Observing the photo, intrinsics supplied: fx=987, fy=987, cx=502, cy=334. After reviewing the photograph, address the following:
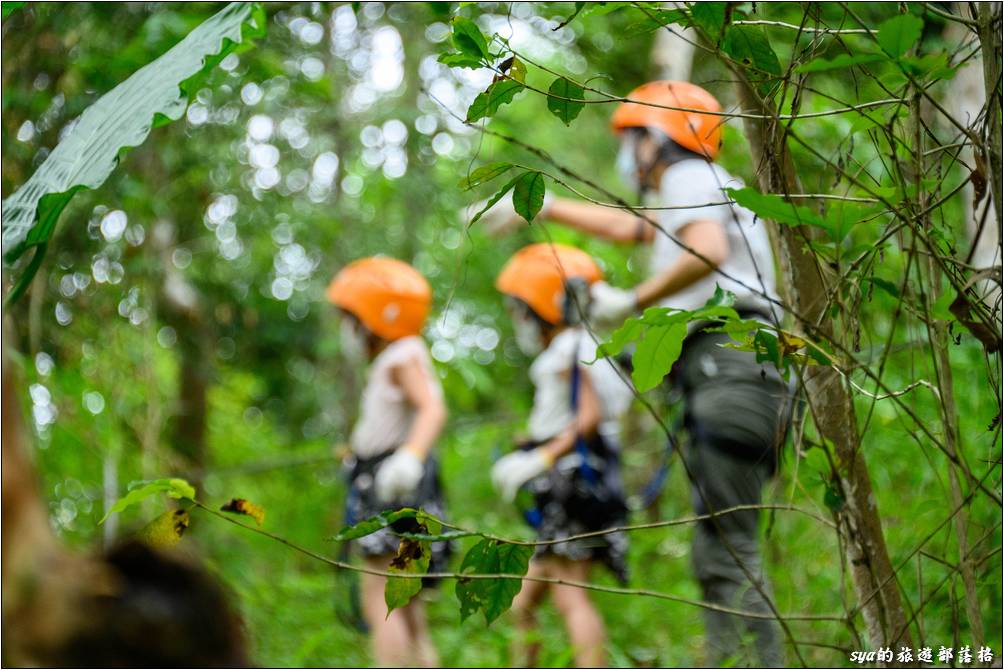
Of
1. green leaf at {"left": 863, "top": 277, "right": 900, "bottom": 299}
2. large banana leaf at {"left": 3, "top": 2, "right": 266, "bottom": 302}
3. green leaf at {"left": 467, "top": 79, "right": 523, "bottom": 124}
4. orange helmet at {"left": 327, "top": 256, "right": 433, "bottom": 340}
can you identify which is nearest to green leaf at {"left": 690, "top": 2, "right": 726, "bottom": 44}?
green leaf at {"left": 467, "top": 79, "right": 523, "bottom": 124}

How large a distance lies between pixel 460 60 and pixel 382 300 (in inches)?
103

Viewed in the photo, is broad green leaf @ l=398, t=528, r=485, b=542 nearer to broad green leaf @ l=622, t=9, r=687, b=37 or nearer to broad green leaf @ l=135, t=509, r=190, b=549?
broad green leaf @ l=135, t=509, r=190, b=549

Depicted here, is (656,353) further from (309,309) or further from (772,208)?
(309,309)

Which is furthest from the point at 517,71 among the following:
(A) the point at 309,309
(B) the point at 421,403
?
(A) the point at 309,309

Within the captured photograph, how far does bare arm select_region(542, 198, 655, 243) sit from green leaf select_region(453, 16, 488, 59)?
1.85 meters

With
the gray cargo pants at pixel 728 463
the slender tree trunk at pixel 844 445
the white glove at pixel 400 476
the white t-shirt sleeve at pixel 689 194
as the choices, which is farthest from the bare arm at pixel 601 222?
the slender tree trunk at pixel 844 445

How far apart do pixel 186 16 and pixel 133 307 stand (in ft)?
5.46

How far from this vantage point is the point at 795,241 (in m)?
1.48

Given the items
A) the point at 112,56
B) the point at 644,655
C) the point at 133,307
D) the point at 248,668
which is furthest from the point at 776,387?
the point at 133,307

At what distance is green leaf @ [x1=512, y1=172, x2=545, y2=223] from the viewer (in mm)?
1416

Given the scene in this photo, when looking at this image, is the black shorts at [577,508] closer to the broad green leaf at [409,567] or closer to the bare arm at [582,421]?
the bare arm at [582,421]

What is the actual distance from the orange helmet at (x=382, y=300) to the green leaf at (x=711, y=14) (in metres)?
2.71

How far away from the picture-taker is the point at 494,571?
4.66ft

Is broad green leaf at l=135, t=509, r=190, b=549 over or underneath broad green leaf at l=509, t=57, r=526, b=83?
underneath
